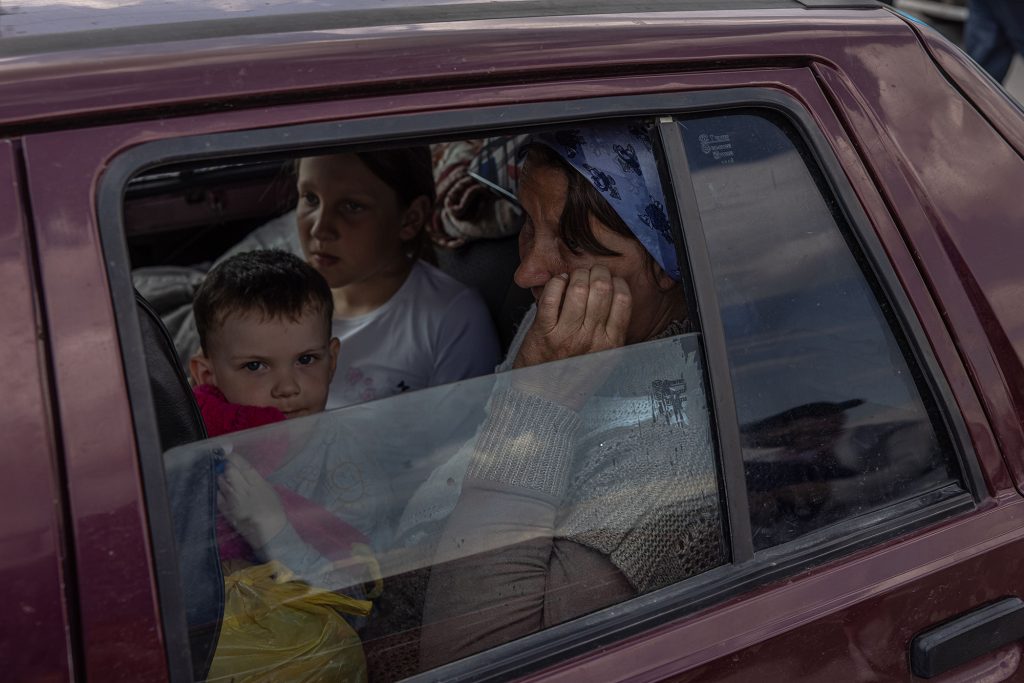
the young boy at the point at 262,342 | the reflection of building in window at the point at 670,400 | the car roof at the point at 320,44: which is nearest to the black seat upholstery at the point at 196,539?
the car roof at the point at 320,44

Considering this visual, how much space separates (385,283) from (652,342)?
5.02ft

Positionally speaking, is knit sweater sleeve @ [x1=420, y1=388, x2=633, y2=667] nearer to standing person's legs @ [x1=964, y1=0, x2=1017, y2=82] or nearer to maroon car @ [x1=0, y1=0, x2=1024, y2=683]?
maroon car @ [x1=0, y1=0, x2=1024, y2=683]

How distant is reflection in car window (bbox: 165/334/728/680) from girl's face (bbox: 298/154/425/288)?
4.52 ft

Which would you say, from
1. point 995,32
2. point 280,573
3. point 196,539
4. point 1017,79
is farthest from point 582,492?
point 1017,79

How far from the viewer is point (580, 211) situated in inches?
72.1

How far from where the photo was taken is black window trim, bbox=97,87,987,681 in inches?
42.9

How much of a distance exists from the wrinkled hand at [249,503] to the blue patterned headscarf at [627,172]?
1.88 ft

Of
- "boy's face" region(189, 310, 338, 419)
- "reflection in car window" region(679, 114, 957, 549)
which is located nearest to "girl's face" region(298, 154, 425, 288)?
"boy's face" region(189, 310, 338, 419)

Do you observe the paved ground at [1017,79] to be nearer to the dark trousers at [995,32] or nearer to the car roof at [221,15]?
the dark trousers at [995,32]

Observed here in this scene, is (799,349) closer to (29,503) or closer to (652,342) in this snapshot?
(652,342)

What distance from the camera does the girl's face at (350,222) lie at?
2746mm

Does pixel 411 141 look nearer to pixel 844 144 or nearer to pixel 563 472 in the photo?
pixel 563 472

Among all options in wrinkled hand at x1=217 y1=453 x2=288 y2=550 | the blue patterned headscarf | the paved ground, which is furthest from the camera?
the paved ground

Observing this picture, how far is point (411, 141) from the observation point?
124cm
